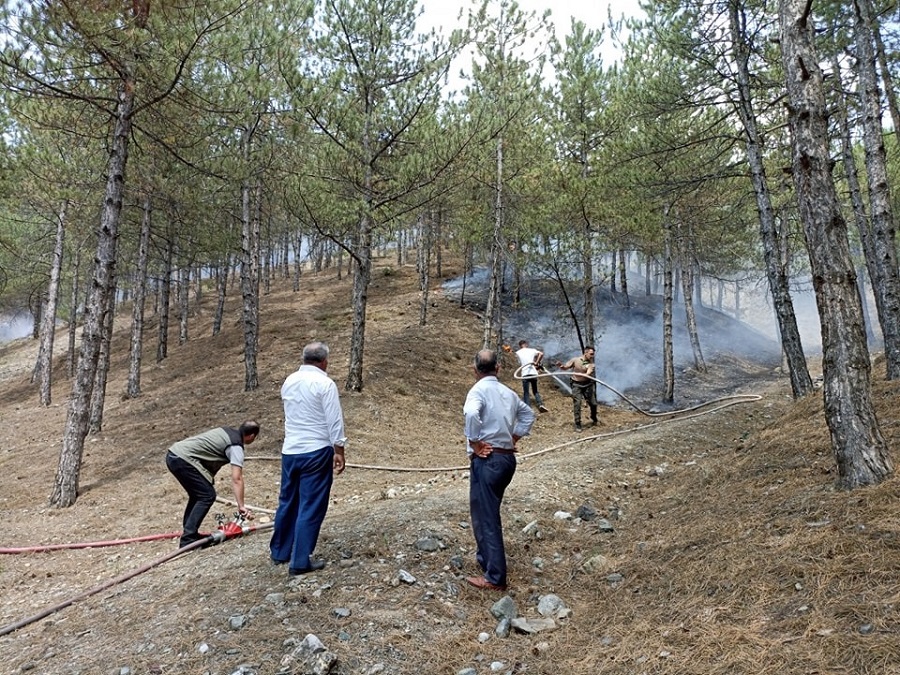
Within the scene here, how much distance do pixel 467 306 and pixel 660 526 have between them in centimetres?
1955

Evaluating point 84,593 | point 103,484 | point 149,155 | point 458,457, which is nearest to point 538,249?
point 458,457

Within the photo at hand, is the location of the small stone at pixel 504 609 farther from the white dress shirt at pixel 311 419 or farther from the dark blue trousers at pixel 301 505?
the white dress shirt at pixel 311 419

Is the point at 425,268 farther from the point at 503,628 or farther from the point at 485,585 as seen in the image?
the point at 503,628

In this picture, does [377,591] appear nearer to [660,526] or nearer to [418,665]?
[418,665]

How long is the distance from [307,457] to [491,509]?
1.59 meters

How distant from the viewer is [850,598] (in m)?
2.80

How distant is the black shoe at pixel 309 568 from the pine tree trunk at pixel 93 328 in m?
6.41

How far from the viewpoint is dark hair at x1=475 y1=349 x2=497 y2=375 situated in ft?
14.1

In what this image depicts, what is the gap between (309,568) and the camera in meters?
4.20

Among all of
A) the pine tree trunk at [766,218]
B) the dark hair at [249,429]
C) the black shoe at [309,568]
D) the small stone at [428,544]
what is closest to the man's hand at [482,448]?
the small stone at [428,544]

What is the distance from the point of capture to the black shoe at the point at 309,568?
4168mm

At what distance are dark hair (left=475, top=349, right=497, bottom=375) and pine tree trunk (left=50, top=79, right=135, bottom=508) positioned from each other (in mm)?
7420

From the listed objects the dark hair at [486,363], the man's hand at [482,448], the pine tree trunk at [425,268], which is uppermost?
the pine tree trunk at [425,268]

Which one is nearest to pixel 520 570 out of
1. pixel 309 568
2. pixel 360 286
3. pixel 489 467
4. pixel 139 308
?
pixel 489 467
